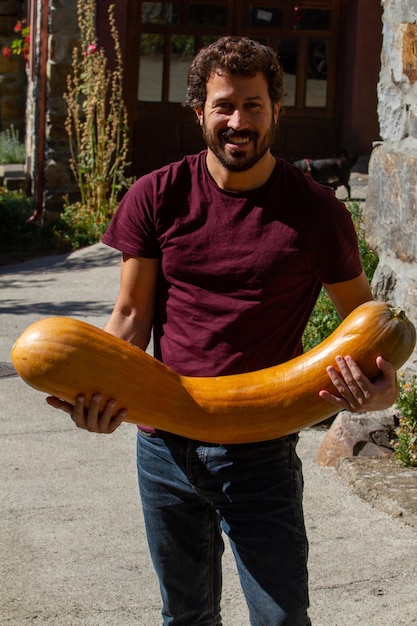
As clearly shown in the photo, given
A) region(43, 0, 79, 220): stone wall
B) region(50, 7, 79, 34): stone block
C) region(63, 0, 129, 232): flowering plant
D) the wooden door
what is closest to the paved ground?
region(63, 0, 129, 232): flowering plant

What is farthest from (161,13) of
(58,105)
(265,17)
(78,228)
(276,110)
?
(276,110)

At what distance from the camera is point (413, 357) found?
15.5 ft

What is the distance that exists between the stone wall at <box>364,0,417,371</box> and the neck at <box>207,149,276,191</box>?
85.4 inches

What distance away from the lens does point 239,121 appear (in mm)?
2463

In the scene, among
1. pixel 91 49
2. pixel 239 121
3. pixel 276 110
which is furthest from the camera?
pixel 91 49

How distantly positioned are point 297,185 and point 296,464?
709 millimetres

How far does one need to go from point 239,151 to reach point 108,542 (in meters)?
2.07

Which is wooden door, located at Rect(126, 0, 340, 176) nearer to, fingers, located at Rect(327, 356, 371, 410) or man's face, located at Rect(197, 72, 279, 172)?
man's face, located at Rect(197, 72, 279, 172)

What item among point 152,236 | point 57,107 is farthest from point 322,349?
point 57,107

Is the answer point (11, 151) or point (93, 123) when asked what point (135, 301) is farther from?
point (11, 151)

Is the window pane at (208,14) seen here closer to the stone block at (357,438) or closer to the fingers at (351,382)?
the stone block at (357,438)

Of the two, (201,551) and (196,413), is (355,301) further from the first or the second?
(201,551)

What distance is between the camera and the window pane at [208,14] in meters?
12.0

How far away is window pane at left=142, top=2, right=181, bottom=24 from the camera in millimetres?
11883
